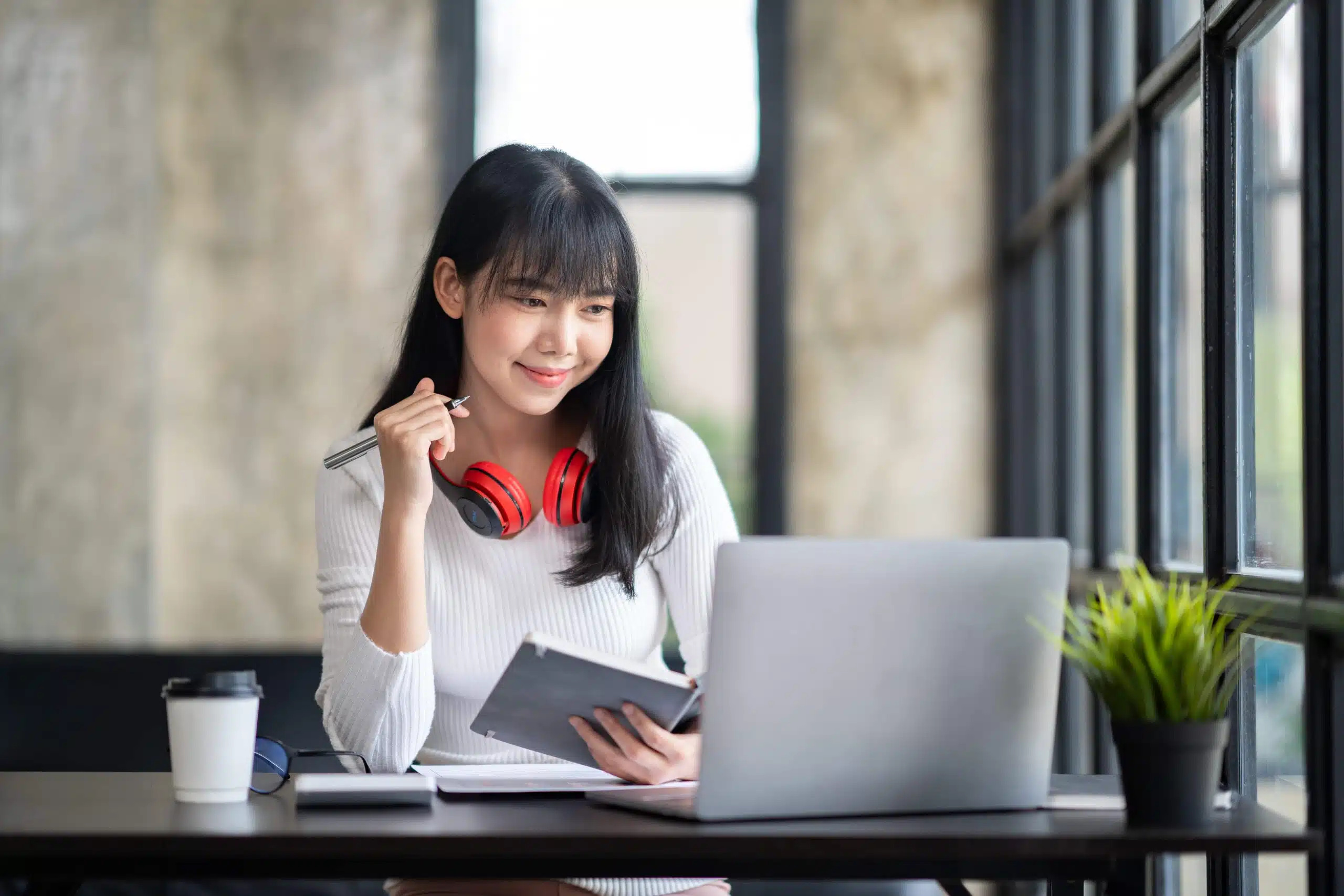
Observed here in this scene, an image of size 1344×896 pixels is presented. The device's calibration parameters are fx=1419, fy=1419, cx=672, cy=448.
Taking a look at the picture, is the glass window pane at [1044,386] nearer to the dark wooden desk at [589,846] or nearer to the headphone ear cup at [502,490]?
the headphone ear cup at [502,490]

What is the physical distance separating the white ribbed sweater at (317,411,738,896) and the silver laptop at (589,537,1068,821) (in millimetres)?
481

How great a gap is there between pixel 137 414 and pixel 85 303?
0.35 m

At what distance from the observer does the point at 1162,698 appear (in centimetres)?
124

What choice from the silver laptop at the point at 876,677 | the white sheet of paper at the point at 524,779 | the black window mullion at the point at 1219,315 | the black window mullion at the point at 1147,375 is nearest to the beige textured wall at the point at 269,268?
the black window mullion at the point at 1147,375

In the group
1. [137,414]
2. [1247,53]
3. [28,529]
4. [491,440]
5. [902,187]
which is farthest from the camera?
[902,187]

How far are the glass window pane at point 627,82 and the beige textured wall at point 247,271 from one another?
0.87ft

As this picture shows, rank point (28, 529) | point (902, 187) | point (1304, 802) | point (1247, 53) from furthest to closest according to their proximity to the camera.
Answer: point (902, 187) < point (28, 529) < point (1247, 53) < point (1304, 802)

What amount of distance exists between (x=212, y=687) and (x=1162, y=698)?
841mm

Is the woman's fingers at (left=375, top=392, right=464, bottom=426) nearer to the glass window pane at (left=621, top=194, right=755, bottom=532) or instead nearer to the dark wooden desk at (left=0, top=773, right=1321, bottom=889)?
the dark wooden desk at (left=0, top=773, right=1321, bottom=889)

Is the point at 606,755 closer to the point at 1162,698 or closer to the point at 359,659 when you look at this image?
the point at 359,659

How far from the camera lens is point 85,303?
4039mm

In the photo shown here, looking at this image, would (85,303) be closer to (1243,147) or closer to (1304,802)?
(1243,147)

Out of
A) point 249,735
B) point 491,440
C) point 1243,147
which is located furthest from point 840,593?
point 1243,147

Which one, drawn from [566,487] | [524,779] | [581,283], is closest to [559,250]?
[581,283]
